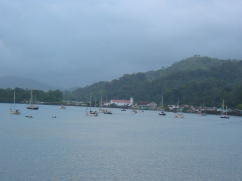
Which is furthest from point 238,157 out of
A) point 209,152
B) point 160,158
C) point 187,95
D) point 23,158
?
point 187,95

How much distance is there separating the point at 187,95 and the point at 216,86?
1237cm

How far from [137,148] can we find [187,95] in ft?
473

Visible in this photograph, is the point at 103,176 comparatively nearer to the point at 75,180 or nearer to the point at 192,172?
the point at 75,180

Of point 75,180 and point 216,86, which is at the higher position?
point 216,86

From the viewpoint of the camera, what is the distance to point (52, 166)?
93.6ft

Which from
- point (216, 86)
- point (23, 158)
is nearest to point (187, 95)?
Result: point (216, 86)

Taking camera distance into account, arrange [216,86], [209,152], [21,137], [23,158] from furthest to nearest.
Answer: [216,86]
[21,137]
[209,152]
[23,158]

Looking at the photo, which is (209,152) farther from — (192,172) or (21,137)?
(21,137)

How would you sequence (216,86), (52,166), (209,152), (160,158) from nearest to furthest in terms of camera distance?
(52,166) < (160,158) < (209,152) < (216,86)

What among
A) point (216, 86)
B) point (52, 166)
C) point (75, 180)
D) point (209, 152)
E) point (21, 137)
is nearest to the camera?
point (75, 180)

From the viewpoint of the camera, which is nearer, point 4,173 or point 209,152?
point 4,173

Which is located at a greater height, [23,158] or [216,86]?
[216,86]

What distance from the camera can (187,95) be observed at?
596ft

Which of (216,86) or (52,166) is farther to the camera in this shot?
(216,86)
